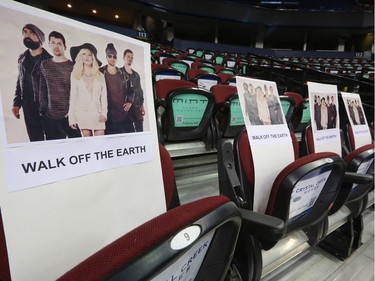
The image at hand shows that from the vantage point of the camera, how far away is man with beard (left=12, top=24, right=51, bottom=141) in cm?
36

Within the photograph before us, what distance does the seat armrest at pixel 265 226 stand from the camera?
1.79 ft

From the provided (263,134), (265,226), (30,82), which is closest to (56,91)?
(30,82)

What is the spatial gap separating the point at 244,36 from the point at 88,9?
8913 millimetres

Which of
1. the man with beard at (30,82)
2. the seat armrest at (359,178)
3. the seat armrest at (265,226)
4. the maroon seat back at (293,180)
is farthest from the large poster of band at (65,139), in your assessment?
the seat armrest at (359,178)

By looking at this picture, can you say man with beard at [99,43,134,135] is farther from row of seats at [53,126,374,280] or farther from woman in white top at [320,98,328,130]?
woman in white top at [320,98,328,130]

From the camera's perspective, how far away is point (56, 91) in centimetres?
41

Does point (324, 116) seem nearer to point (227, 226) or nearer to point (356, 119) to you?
point (356, 119)

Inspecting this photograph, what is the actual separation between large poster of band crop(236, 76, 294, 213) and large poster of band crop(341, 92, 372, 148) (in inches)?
27.8

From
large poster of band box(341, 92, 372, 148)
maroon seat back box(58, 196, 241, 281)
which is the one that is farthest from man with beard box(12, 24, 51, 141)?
large poster of band box(341, 92, 372, 148)

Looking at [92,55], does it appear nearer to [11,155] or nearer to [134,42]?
[134,42]

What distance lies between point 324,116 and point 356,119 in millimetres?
414

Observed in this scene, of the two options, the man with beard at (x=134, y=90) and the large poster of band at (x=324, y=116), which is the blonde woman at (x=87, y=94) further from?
the large poster of band at (x=324, y=116)

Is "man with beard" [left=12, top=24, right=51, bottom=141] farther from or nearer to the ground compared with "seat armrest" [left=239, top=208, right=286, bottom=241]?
farther from the ground

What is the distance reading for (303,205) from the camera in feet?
2.51
